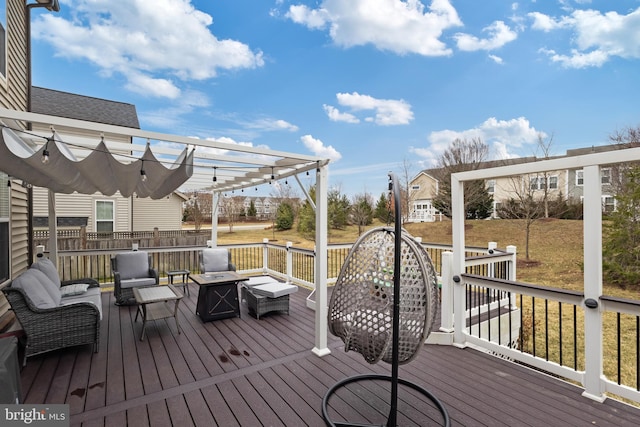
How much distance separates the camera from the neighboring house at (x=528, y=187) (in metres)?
12.2

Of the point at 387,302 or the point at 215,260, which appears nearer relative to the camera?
the point at 387,302

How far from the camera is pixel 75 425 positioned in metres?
2.30

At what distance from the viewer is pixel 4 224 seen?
418 centimetres

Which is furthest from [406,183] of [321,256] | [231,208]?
[321,256]

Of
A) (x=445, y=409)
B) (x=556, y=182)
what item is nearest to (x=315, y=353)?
(x=445, y=409)

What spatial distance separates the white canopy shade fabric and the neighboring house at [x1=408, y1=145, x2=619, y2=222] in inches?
483

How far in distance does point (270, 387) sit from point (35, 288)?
3046 millimetres

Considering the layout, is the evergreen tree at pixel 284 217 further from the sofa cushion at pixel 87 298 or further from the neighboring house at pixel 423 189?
the sofa cushion at pixel 87 298

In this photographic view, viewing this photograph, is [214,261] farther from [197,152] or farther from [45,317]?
[45,317]

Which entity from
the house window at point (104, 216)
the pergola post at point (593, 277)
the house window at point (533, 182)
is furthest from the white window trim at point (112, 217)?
the house window at point (533, 182)

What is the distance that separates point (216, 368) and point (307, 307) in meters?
2.43

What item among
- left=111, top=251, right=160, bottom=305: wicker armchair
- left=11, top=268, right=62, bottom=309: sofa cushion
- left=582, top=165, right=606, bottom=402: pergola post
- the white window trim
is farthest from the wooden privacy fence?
left=582, top=165, right=606, bottom=402: pergola post

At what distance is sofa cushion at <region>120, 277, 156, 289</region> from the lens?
5465 mm

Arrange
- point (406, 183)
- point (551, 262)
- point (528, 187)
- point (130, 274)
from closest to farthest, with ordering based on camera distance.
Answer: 1. point (130, 274)
2. point (551, 262)
3. point (528, 187)
4. point (406, 183)
